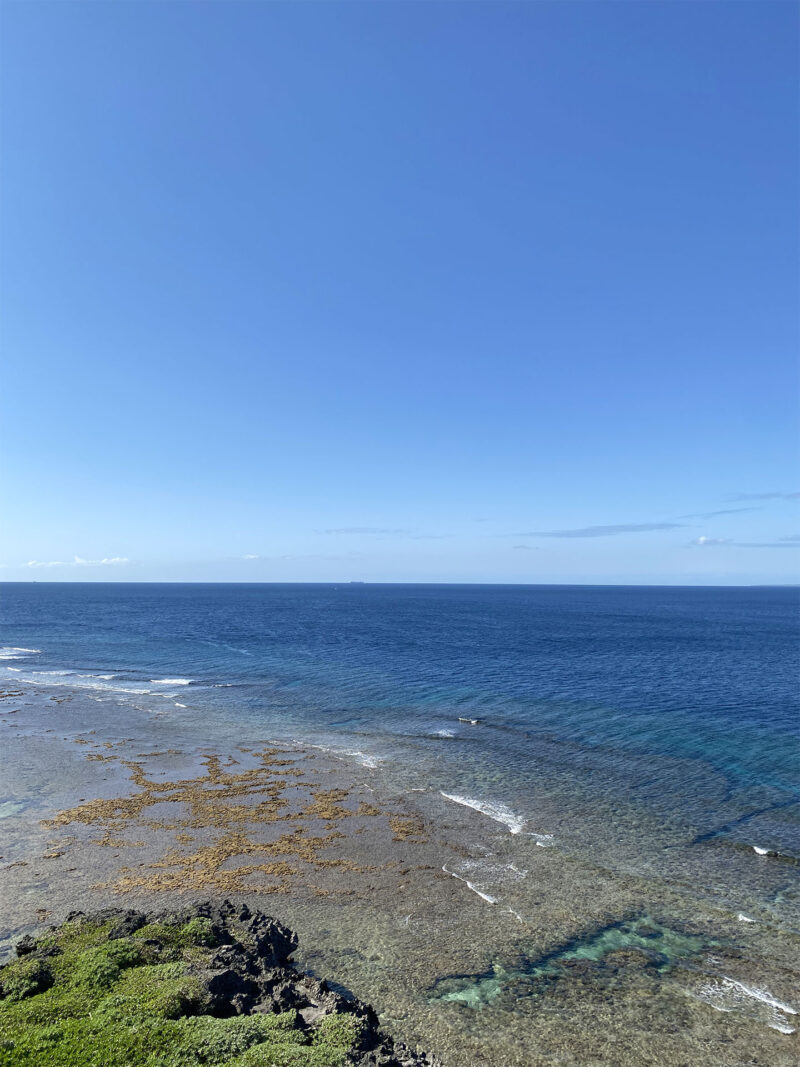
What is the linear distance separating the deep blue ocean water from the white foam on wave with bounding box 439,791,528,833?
0.88 metres

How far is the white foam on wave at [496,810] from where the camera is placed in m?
32.8

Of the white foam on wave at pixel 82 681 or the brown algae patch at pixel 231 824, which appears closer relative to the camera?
the brown algae patch at pixel 231 824

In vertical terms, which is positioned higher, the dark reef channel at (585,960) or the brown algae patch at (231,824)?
the dark reef channel at (585,960)

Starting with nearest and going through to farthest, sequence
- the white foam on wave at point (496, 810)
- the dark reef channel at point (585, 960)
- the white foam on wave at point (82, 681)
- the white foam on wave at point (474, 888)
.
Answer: the dark reef channel at point (585, 960) → the white foam on wave at point (474, 888) → the white foam on wave at point (496, 810) → the white foam on wave at point (82, 681)

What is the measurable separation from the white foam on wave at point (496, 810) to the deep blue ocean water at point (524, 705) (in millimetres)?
875

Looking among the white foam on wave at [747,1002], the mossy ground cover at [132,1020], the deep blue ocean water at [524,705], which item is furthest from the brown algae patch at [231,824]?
the white foam on wave at [747,1002]

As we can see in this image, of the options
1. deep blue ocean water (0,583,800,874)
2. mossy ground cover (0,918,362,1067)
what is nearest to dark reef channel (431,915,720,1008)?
mossy ground cover (0,918,362,1067)

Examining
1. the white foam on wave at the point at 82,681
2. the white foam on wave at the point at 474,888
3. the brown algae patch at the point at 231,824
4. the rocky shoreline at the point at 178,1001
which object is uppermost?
the rocky shoreline at the point at 178,1001

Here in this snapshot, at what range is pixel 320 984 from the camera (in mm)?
17484

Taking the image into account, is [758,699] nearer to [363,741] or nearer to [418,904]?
[363,741]

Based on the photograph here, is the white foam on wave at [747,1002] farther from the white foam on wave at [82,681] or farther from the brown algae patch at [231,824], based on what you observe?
the white foam on wave at [82,681]

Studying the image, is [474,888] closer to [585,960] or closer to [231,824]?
[585,960]

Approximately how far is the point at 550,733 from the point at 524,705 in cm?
1043

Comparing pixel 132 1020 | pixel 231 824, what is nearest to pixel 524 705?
pixel 231 824
